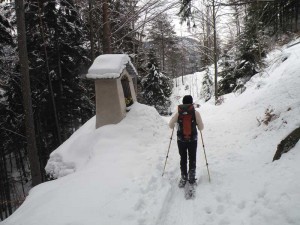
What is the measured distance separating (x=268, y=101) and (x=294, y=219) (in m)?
7.46

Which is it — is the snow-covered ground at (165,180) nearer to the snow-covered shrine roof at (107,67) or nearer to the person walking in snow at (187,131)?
the person walking in snow at (187,131)

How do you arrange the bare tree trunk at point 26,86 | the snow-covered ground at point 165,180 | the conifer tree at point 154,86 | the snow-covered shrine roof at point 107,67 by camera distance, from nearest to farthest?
the snow-covered ground at point 165,180 → the bare tree trunk at point 26,86 → the snow-covered shrine roof at point 107,67 → the conifer tree at point 154,86

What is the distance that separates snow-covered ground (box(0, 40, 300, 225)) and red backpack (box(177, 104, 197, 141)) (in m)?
1.13

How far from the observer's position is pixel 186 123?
20.2 ft

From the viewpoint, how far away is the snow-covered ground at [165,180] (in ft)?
15.9

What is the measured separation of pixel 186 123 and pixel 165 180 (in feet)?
4.98

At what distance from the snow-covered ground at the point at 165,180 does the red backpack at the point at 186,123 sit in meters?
1.13

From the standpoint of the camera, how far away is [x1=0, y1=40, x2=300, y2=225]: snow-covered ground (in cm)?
485

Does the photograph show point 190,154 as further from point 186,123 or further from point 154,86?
point 154,86

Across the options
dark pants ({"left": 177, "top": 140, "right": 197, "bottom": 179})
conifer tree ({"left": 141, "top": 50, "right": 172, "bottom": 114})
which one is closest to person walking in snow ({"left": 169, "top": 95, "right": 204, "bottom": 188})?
dark pants ({"left": 177, "top": 140, "right": 197, "bottom": 179})

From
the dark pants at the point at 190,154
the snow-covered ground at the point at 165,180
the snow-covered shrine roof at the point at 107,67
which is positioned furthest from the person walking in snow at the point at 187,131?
the snow-covered shrine roof at the point at 107,67

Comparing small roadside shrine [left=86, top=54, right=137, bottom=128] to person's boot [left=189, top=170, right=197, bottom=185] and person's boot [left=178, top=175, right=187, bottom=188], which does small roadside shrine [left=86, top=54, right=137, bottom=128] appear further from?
person's boot [left=189, top=170, right=197, bottom=185]

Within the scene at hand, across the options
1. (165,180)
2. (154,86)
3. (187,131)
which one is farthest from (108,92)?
(154,86)

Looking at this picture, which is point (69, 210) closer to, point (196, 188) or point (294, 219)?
point (196, 188)
